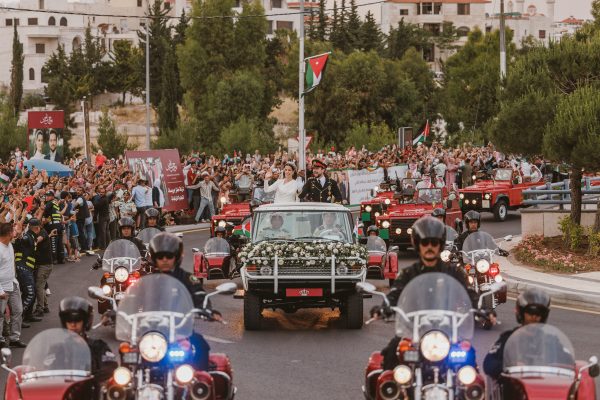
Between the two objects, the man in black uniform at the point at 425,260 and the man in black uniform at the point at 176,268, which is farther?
the man in black uniform at the point at 176,268

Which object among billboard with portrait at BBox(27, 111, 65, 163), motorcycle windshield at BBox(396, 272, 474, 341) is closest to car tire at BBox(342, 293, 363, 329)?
motorcycle windshield at BBox(396, 272, 474, 341)

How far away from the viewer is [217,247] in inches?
843

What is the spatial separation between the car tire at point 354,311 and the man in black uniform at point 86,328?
26.2ft

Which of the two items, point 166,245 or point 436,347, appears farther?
point 166,245

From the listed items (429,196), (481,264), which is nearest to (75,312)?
(481,264)

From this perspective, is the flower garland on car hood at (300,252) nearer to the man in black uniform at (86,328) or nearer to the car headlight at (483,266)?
the car headlight at (483,266)

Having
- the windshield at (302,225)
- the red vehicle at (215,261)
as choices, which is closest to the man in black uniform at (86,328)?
the windshield at (302,225)

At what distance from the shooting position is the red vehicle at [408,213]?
28.0m

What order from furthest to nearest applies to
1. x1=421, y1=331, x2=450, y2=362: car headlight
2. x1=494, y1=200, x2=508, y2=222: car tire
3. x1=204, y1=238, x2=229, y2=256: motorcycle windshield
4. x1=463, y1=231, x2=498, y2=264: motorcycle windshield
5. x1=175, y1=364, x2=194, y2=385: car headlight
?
x1=494, y1=200, x2=508, y2=222: car tire, x1=204, y1=238, x2=229, y2=256: motorcycle windshield, x1=463, y1=231, x2=498, y2=264: motorcycle windshield, x1=175, y1=364, x2=194, y2=385: car headlight, x1=421, y1=331, x2=450, y2=362: car headlight

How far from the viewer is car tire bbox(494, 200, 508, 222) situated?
124ft

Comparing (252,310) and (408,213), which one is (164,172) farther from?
(252,310)

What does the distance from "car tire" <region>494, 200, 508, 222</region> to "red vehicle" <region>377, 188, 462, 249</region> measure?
8.03 metres

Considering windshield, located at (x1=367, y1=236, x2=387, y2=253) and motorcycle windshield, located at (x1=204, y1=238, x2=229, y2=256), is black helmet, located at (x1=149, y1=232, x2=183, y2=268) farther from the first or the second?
windshield, located at (x1=367, y1=236, x2=387, y2=253)

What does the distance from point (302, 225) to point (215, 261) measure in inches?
137
